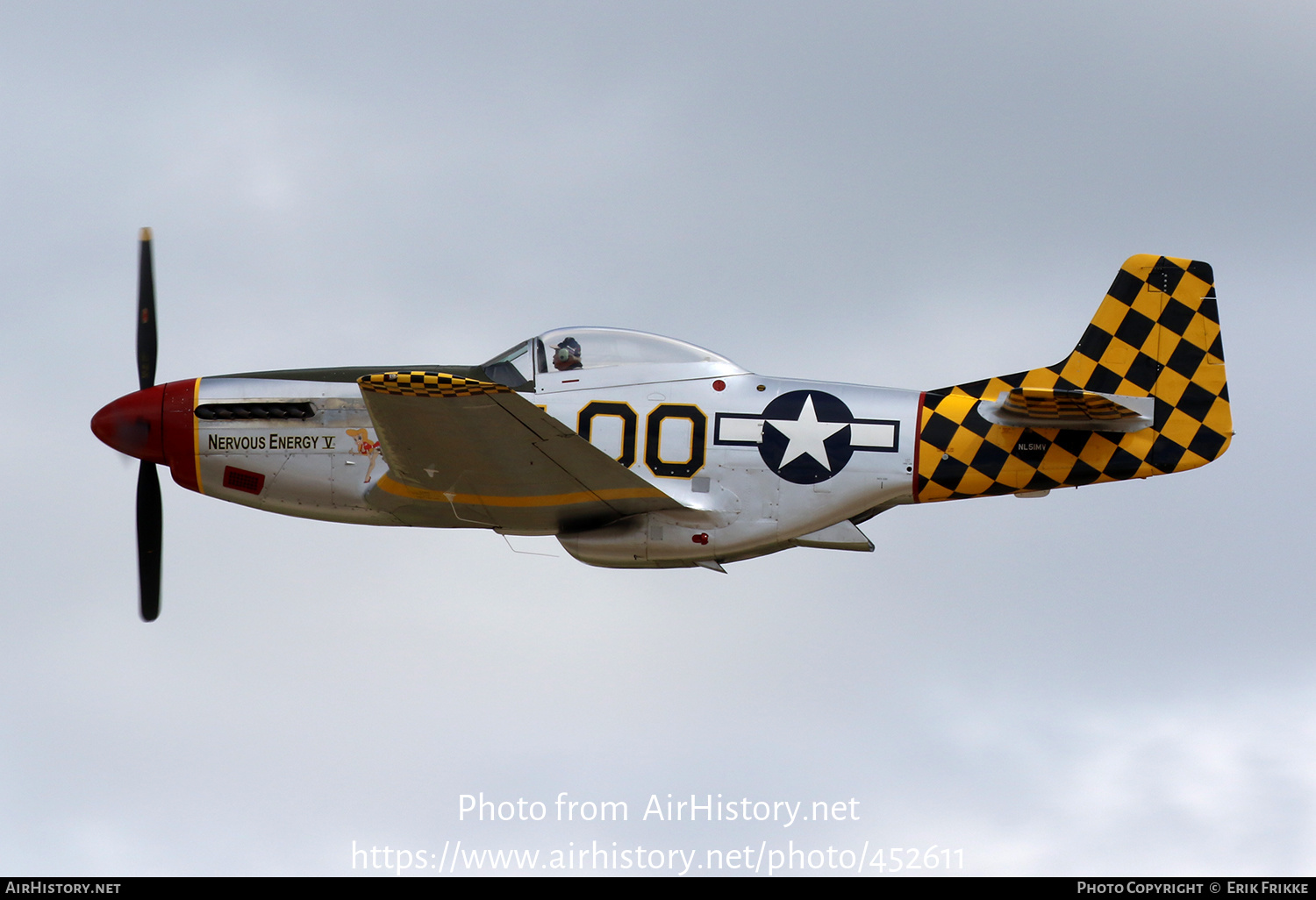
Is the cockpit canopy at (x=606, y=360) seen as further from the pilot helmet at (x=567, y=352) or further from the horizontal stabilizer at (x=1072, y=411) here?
the horizontal stabilizer at (x=1072, y=411)

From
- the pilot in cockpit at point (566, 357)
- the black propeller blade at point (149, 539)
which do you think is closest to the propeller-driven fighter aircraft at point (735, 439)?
the pilot in cockpit at point (566, 357)

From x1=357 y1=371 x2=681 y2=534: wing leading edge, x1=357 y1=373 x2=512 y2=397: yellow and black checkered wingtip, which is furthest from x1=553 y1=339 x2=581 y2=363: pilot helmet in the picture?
x1=357 y1=373 x2=512 y2=397: yellow and black checkered wingtip

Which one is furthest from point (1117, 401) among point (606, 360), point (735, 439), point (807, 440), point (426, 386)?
point (426, 386)

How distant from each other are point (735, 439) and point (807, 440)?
779 millimetres

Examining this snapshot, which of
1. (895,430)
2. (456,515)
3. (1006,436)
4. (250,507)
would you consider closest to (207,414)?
(250,507)

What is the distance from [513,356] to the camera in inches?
733

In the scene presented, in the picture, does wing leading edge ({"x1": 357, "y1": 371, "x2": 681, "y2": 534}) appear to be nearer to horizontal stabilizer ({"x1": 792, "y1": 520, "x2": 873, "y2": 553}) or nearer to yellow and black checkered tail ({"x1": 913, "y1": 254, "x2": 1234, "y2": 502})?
horizontal stabilizer ({"x1": 792, "y1": 520, "x2": 873, "y2": 553})

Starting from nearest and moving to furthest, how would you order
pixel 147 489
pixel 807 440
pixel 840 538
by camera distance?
pixel 807 440 → pixel 840 538 → pixel 147 489

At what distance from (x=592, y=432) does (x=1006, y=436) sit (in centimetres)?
444

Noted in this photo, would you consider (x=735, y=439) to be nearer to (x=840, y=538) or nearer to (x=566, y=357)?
(x=840, y=538)

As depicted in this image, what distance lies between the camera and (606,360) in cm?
1847

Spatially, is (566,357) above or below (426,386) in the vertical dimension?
above

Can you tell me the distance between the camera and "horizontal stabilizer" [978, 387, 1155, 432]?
17406 mm
